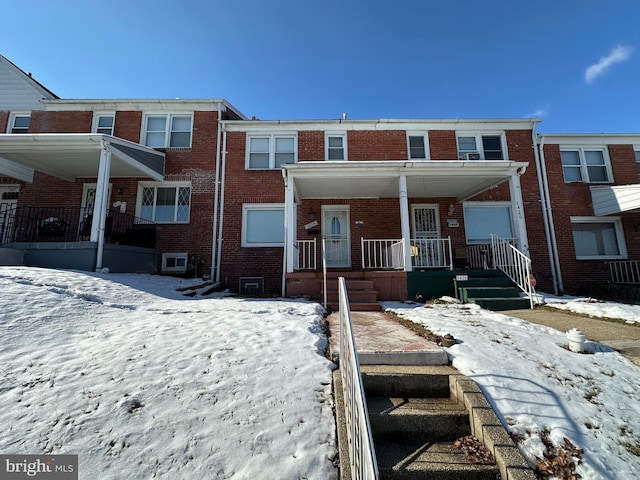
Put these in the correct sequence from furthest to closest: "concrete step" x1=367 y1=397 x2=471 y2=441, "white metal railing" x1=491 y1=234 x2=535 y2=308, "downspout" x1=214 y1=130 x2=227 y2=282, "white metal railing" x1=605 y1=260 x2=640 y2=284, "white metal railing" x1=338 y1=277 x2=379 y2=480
A: "white metal railing" x1=605 y1=260 x2=640 y2=284 < "downspout" x1=214 y1=130 x2=227 y2=282 < "white metal railing" x1=491 y1=234 x2=535 y2=308 < "concrete step" x1=367 y1=397 x2=471 y2=441 < "white metal railing" x1=338 y1=277 x2=379 y2=480

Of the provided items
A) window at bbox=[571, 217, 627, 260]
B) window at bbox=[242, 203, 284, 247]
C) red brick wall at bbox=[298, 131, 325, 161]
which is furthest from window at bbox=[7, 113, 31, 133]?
window at bbox=[571, 217, 627, 260]

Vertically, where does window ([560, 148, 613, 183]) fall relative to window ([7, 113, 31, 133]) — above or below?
below

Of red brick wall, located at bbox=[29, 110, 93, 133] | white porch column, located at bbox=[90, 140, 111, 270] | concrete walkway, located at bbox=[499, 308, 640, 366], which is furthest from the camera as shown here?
red brick wall, located at bbox=[29, 110, 93, 133]

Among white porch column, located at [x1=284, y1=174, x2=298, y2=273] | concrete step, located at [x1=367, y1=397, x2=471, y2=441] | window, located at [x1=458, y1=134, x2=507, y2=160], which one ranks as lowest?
concrete step, located at [x1=367, y1=397, x2=471, y2=441]

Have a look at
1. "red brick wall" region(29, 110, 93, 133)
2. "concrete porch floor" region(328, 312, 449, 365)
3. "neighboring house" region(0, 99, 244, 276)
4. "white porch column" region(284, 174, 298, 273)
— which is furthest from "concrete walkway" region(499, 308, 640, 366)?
"red brick wall" region(29, 110, 93, 133)

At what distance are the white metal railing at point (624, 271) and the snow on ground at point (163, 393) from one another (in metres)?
12.4

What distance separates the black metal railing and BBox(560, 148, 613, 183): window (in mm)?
16128

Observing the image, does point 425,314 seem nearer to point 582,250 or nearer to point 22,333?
point 22,333

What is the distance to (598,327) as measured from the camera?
502 cm

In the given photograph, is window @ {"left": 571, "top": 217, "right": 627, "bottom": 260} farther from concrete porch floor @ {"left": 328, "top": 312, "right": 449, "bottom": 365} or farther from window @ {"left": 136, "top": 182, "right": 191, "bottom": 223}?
window @ {"left": 136, "top": 182, "right": 191, "bottom": 223}

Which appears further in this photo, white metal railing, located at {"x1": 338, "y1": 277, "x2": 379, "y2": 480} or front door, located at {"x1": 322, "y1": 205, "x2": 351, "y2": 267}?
front door, located at {"x1": 322, "y1": 205, "x2": 351, "y2": 267}

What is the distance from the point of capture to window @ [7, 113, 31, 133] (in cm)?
1188

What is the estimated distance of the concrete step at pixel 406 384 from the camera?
297 cm

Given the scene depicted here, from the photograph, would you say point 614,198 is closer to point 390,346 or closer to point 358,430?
point 390,346
